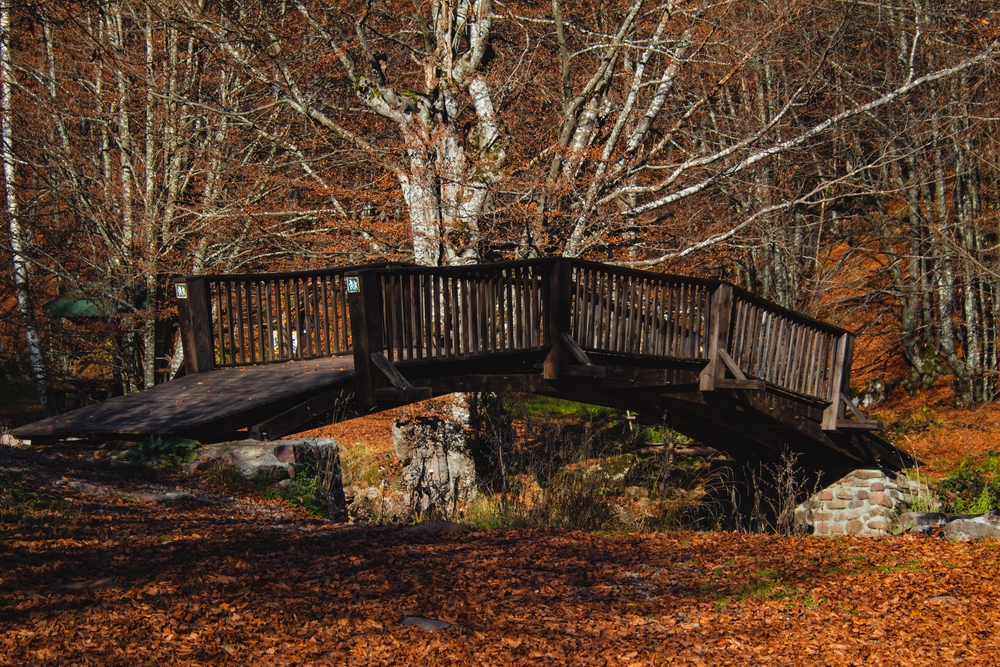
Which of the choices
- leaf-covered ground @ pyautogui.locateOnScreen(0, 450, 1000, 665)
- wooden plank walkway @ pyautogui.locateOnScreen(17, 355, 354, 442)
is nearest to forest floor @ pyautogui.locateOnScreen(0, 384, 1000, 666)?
leaf-covered ground @ pyautogui.locateOnScreen(0, 450, 1000, 665)

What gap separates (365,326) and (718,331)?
4.18 metres

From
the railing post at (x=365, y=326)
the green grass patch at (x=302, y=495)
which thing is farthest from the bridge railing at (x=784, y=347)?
the green grass patch at (x=302, y=495)

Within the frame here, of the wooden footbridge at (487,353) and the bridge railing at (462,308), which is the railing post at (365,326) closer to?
the wooden footbridge at (487,353)

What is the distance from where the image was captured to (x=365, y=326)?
9859 millimetres

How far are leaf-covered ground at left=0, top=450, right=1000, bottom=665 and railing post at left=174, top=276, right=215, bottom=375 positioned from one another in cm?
404

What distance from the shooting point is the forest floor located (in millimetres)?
4664

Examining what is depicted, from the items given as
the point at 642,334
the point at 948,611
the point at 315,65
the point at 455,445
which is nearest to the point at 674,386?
the point at 642,334

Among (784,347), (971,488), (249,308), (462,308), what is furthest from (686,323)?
(971,488)

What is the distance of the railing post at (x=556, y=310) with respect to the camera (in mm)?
10555

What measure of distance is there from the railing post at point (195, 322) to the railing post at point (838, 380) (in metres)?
7.95

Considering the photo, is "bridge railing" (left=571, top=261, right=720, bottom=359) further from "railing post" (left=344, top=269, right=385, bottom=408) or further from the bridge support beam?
"railing post" (left=344, top=269, right=385, bottom=408)

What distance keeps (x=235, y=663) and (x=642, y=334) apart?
771cm

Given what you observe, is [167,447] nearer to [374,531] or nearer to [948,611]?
[374,531]

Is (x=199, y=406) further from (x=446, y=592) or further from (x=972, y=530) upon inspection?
(x=972, y=530)
